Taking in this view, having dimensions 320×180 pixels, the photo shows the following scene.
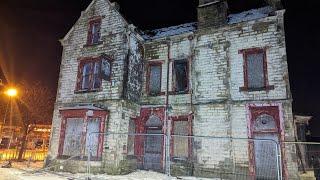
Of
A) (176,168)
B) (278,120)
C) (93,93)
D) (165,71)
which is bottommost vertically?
(176,168)

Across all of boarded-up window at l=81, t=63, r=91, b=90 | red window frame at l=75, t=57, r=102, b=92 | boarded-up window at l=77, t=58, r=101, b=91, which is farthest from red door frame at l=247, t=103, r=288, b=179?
boarded-up window at l=81, t=63, r=91, b=90

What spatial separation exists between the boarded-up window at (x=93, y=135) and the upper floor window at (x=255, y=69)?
865 centimetres

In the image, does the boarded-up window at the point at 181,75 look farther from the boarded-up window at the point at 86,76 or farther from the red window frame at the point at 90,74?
the boarded-up window at the point at 86,76

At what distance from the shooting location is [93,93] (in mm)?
16750

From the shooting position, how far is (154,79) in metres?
17.7

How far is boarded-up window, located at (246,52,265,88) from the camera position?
14500 mm

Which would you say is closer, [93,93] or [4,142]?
[93,93]

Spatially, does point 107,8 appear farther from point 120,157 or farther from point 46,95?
point 46,95

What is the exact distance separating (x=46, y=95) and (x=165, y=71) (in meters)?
14.5

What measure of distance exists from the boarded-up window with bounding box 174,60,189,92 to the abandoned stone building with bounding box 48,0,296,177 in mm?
66

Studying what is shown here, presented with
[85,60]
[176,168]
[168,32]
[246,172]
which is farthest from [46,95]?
[246,172]

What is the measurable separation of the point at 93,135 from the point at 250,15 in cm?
1199

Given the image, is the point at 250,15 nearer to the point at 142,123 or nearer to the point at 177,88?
the point at 177,88

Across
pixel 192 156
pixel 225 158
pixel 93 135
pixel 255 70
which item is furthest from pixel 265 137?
pixel 93 135
